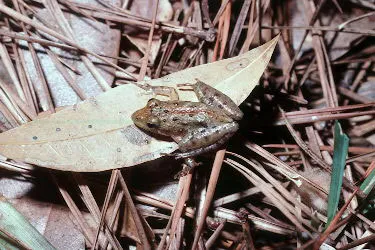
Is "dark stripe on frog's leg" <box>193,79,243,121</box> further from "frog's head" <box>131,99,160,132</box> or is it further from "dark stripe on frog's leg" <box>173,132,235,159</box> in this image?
"frog's head" <box>131,99,160,132</box>

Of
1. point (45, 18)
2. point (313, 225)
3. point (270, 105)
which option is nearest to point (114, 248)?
point (313, 225)

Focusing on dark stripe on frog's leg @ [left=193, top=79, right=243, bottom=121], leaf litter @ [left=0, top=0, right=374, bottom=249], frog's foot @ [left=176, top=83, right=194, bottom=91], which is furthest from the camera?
frog's foot @ [left=176, top=83, right=194, bottom=91]

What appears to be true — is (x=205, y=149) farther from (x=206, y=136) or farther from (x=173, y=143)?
(x=173, y=143)

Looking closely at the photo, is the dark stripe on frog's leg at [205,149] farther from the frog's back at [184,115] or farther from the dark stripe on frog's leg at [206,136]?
the frog's back at [184,115]

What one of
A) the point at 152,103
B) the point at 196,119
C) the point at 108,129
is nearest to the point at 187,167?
the point at 196,119

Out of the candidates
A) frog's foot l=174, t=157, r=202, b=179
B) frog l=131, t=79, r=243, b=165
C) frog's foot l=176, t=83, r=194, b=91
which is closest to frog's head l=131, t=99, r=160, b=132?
frog l=131, t=79, r=243, b=165

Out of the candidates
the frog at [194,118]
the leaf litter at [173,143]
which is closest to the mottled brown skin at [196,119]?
the frog at [194,118]

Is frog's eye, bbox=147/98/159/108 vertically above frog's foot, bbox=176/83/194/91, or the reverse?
frog's foot, bbox=176/83/194/91

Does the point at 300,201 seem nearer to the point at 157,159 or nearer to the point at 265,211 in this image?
the point at 265,211
